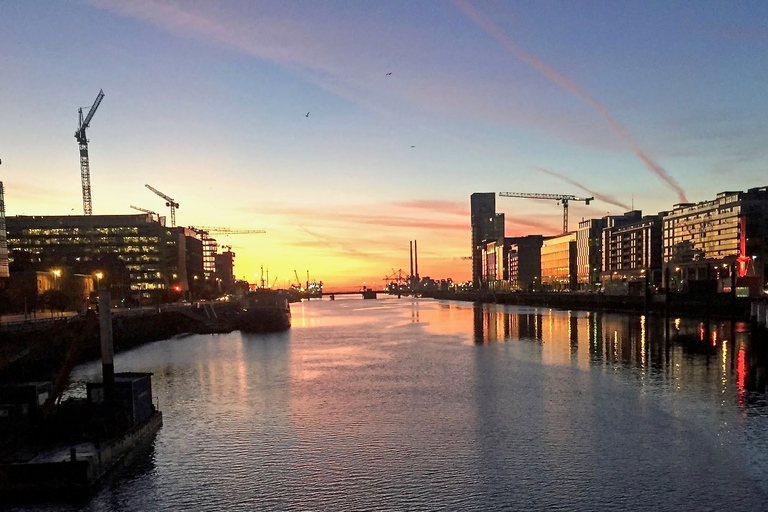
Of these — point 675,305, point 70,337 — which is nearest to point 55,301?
point 70,337

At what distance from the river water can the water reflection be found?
13.8 inches

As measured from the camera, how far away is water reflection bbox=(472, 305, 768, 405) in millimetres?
40656

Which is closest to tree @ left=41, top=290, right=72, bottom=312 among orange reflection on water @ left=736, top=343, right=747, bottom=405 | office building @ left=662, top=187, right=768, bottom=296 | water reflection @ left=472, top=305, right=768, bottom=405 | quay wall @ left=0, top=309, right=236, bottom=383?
quay wall @ left=0, top=309, right=236, bottom=383

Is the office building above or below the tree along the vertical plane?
above

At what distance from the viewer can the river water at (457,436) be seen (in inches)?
796

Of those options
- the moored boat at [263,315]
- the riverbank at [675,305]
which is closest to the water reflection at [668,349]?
the riverbank at [675,305]

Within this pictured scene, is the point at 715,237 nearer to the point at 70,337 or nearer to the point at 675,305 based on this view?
the point at 675,305

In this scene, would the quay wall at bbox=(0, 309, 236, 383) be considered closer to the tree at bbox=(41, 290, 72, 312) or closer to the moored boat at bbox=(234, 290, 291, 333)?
the moored boat at bbox=(234, 290, 291, 333)

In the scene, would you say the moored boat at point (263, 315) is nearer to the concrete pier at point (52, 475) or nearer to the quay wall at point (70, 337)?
the quay wall at point (70, 337)

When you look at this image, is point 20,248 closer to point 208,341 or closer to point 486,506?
point 208,341

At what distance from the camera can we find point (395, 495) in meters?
20.3

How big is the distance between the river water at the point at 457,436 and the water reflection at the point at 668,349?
35 cm

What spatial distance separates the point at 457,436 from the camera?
27.2 metres

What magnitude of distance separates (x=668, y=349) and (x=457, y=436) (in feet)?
131
